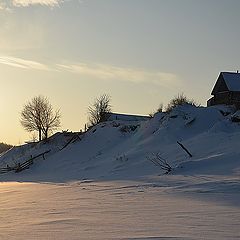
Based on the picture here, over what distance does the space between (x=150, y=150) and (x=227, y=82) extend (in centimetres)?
3684

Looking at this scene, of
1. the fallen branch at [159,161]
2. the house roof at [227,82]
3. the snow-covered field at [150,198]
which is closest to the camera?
the snow-covered field at [150,198]

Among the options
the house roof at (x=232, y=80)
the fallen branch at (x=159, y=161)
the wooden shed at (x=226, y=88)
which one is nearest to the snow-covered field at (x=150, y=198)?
the fallen branch at (x=159, y=161)

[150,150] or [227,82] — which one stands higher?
[227,82]

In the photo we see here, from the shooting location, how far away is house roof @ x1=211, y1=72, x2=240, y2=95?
62.7 m

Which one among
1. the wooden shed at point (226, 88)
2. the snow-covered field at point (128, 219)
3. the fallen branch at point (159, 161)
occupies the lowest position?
the snow-covered field at point (128, 219)

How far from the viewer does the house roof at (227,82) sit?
206ft

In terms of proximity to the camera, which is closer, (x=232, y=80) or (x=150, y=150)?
(x=150, y=150)

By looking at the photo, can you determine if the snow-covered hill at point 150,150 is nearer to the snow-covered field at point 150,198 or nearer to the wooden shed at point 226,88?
the snow-covered field at point 150,198

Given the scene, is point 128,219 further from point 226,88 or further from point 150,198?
point 226,88

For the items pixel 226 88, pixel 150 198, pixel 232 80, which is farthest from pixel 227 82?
pixel 150 198

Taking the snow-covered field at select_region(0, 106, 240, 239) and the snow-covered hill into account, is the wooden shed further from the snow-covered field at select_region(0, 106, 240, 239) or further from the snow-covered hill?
the snow-covered field at select_region(0, 106, 240, 239)

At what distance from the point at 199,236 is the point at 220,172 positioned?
11896mm

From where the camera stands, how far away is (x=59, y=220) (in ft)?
25.5

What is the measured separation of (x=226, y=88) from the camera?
63375 millimetres
